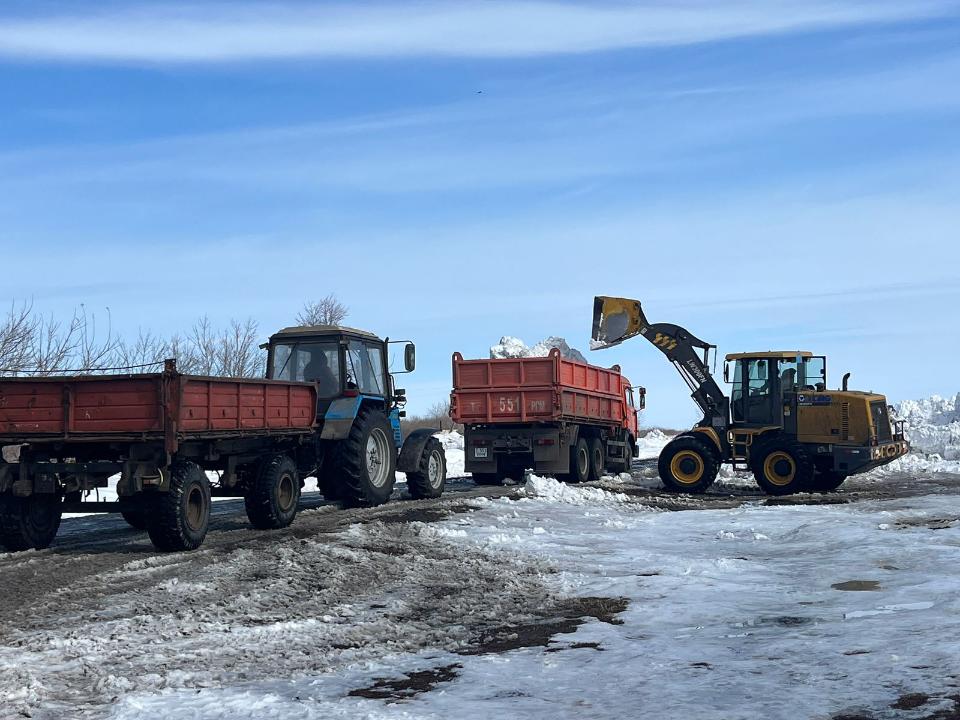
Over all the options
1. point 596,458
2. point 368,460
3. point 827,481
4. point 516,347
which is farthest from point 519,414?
point 516,347

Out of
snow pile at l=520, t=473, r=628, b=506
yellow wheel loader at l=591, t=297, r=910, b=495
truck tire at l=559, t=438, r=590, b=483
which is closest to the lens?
snow pile at l=520, t=473, r=628, b=506

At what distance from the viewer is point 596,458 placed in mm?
23406

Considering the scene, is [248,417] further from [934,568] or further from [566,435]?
[566,435]

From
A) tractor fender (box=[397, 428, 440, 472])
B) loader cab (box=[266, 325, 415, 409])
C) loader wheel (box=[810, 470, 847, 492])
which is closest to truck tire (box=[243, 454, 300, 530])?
loader cab (box=[266, 325, 415, 409])

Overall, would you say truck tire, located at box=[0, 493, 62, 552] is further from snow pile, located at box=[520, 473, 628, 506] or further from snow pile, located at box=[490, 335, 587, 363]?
snow pile, located at box=[490, 335, 587, 363]

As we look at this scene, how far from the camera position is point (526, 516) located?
48.6 feet

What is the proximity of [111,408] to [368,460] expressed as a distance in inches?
209

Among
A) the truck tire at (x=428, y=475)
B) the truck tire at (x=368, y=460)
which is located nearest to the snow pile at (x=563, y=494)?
the truck tire at (x=428, y=475)

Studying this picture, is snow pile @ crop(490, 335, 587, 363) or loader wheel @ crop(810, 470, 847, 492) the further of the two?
snow pile @ crop(490, 335, 587, 363)

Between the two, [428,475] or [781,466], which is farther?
[781,466]

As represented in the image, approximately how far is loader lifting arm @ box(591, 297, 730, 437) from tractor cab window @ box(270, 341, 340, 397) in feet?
26.8

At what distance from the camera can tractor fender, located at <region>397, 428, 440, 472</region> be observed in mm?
17453

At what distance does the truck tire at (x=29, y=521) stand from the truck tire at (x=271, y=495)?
2228 mm

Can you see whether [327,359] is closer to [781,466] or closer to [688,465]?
[688,465]
